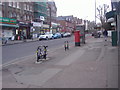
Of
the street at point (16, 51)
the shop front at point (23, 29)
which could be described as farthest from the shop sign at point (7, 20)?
the street at point (16, 51)

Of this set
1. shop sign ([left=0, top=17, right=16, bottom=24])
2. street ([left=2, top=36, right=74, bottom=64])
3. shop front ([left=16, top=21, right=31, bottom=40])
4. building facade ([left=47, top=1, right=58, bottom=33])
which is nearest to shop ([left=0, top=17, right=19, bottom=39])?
shop sign ([left=0, top=17, right=16, bottom=24])

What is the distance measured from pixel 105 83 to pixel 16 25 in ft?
132

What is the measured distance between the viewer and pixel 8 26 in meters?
42.2

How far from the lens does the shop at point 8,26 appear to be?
40.0 meters

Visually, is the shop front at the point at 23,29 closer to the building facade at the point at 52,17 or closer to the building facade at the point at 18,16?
the building facade at the point at 18,16

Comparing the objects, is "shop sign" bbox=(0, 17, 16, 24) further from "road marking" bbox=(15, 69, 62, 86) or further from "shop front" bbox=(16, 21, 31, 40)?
"road marking" bbox=(15, 69, 62, 86)

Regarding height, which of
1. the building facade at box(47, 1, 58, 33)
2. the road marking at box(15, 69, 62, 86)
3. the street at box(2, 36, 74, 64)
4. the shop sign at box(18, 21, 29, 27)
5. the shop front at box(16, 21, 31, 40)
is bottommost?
the road marking at box(15, 69, 62, 86)

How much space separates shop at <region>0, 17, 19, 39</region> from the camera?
4004cm

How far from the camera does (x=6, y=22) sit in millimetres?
40938

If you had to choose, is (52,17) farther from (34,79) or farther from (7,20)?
(34,79)

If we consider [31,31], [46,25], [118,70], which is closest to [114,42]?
[118,70]

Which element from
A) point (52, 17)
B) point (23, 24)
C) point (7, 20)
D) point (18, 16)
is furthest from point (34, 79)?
point (52, 17)

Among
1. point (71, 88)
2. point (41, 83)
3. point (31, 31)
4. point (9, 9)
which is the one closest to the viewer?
point (71, 88)

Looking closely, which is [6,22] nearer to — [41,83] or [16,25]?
[16,25]
